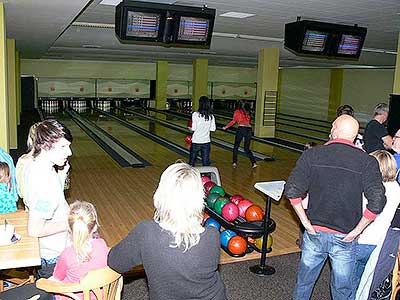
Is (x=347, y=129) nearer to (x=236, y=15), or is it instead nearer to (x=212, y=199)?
(x=212, y=199)

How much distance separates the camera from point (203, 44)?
4.44 m

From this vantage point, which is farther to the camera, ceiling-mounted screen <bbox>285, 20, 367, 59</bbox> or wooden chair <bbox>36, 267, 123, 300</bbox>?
ceiling-mounted screen <bbox>285, 20, 367, 59</bbox>

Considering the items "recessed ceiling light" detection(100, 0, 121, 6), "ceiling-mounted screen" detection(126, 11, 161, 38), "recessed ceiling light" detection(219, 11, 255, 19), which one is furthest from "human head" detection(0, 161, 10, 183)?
"recessed ceiling light" detection(219, 11, 255, 19)

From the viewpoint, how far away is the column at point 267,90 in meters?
9.79

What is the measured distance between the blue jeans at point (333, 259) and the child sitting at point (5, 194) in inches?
65.4

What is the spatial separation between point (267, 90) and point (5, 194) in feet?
26.6

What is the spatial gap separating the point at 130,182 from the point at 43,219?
3.88m

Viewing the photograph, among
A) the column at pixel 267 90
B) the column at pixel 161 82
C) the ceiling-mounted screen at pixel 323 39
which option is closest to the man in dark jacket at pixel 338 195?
the ceiling-mounted screen at pixel 323 39

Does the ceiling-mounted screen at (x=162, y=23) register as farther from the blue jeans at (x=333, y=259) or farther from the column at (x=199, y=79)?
the column at (x=199, y=79)

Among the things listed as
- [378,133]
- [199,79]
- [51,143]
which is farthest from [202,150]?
[199,79]

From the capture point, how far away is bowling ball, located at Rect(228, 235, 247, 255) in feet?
11.2

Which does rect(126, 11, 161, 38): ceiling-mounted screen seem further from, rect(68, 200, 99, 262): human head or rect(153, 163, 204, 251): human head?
rect(153, 163, 204, 251): human head

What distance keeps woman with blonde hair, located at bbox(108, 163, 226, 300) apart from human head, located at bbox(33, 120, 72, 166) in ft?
2.41

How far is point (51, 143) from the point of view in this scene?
2004mm
